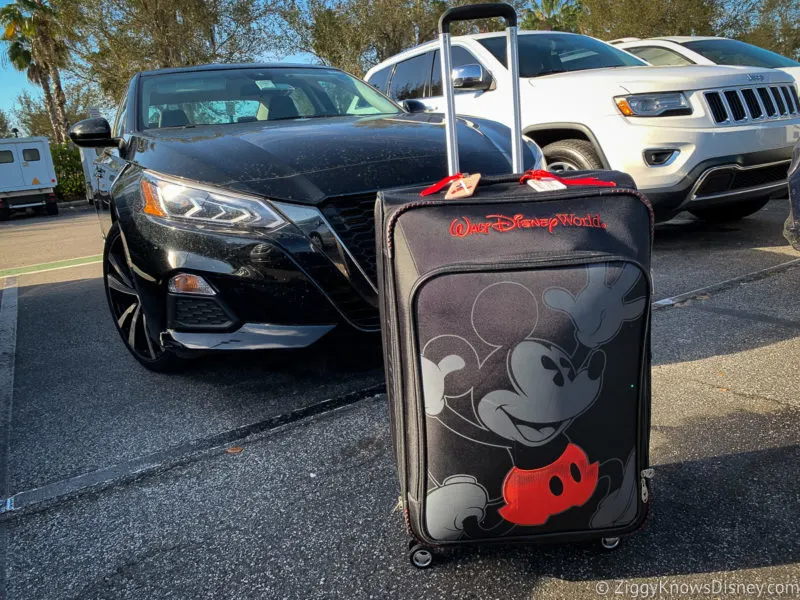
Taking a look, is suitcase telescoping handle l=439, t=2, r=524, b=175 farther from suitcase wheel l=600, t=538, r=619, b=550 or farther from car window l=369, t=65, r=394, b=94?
car window l=369, t=65, r=394, b=94


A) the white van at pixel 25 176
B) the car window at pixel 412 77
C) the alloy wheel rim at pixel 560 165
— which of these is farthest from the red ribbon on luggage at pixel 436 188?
the white van at pixel 25 176

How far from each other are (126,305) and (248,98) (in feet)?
4.32

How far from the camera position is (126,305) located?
10.4 feet

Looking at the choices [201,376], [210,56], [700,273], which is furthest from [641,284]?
[210,56]

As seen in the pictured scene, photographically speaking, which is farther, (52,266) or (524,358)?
(52,266)

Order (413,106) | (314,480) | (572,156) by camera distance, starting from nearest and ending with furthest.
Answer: (314,480) → (413,106) → (572,156)

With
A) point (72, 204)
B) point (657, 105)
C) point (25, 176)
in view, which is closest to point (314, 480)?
point (657, 105)

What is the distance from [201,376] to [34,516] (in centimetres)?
108

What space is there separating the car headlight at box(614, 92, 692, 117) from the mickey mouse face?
11.3 ft

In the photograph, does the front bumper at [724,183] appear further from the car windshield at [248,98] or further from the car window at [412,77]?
the car window at [412,77]

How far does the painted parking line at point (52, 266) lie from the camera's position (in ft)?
21.0

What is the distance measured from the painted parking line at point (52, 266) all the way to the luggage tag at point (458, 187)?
5.81m

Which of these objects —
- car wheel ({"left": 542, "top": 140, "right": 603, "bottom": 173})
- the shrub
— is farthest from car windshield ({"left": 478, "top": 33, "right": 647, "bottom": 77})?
the shrub

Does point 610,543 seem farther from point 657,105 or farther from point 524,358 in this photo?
point 657,105
